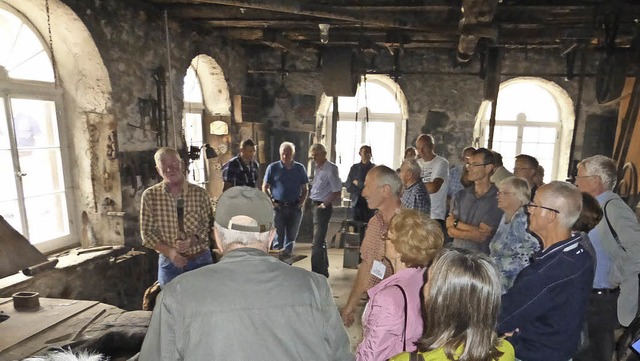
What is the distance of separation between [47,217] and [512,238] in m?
4.06

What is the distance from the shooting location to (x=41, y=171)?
148 inches

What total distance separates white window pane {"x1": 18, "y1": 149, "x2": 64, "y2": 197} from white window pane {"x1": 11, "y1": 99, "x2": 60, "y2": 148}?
0.27ft

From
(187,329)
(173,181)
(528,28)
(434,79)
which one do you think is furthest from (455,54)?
(187,329)

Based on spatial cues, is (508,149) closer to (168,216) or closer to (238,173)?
(238,173)

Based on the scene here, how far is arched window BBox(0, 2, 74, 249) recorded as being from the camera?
3404 millimetres

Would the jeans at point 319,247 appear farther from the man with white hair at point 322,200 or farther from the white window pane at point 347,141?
the white window pane at point 347,141

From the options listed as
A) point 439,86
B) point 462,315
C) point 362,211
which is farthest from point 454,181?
point 462,315

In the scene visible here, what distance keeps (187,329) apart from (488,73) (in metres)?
5.20

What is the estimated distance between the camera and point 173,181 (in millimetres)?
3176

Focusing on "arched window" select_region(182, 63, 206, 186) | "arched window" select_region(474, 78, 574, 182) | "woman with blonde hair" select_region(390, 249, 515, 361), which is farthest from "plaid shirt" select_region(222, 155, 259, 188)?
"arched window" select_region(474, 78, 574, 182)

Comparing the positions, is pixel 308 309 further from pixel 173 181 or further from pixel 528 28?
pixel 528 28

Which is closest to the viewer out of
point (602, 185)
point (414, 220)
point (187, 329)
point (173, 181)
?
point (187, 329)

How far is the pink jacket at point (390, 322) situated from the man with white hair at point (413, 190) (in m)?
1.75

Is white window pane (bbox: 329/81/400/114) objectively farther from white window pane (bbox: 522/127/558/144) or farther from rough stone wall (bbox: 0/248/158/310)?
rough stone wall (bbox: 0/248/158/310)
